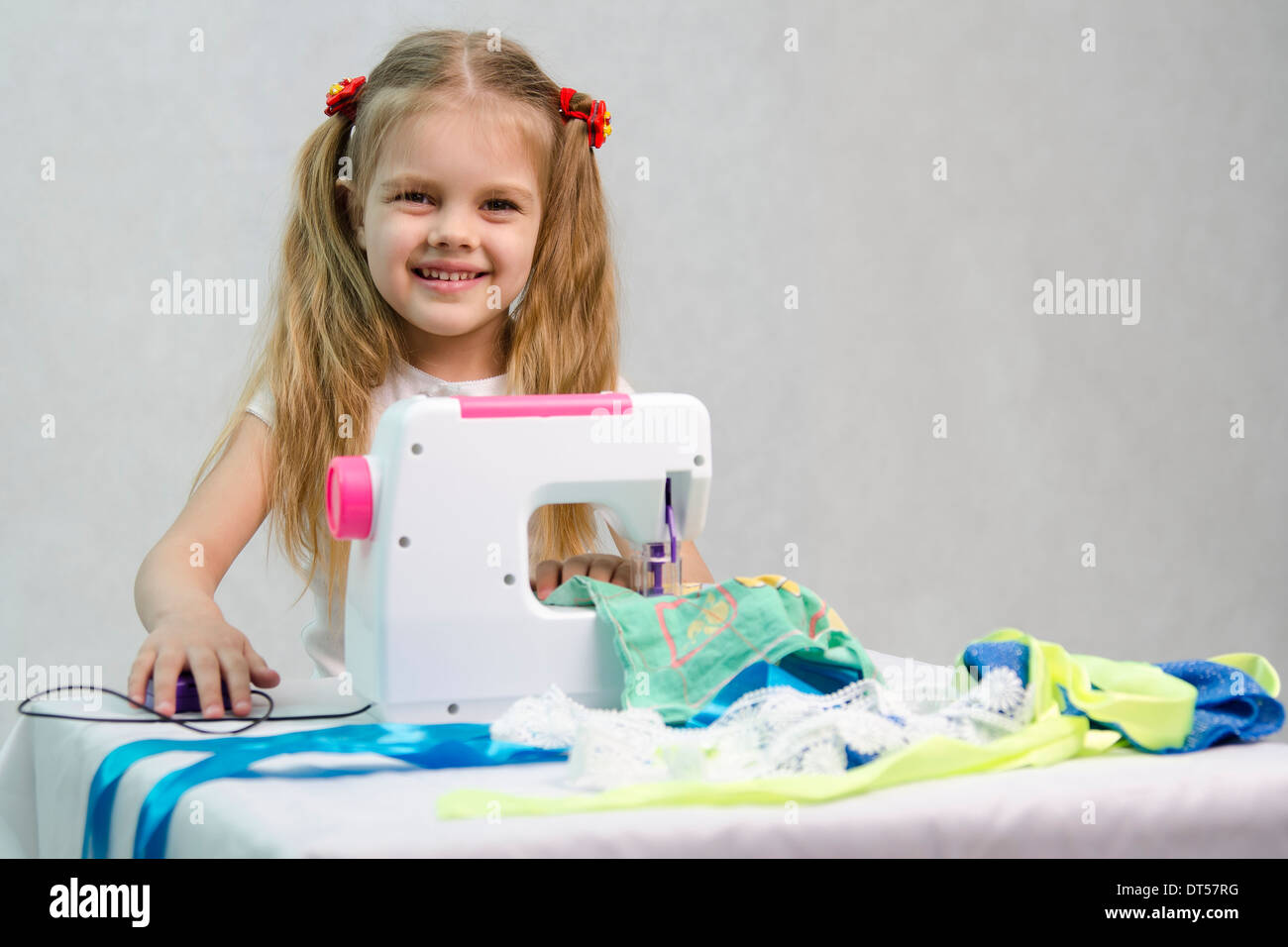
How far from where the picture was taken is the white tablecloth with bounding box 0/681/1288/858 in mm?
799

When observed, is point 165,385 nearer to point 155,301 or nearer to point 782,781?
point 155,301

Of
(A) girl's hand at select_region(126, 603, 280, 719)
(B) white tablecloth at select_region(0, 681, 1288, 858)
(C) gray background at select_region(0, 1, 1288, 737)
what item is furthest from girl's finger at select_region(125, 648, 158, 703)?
(C) gray background at select_region(0, 1, 1288, 737)

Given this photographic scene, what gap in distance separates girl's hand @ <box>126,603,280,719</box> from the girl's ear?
2.14ft

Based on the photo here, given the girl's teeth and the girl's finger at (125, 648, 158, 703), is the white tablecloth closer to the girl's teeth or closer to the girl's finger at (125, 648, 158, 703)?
the girl's finger at (125, 648, 158, 703)

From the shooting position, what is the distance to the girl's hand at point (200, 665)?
46.4 inches

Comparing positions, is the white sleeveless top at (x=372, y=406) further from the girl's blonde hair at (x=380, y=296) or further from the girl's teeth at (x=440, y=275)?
the girl's teeth at (x=440, y=275)

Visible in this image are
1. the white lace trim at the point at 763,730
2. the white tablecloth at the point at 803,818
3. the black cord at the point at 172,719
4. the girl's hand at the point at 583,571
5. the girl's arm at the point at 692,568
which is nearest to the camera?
the white tablecloth at the point at 803,818

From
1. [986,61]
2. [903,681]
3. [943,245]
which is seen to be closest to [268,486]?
[903,681]

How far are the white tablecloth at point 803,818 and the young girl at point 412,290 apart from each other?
559 millimetres

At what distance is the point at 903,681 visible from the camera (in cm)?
118

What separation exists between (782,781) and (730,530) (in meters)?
2.34

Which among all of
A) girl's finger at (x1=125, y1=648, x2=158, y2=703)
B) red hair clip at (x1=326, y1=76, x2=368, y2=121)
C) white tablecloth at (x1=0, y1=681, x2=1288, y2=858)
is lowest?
white tablecloth at (x1=0, y1=681, x2=1288, y2=858)

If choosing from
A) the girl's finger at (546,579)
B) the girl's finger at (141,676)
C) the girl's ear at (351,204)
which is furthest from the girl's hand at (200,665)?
the girl's ear at (351,204)

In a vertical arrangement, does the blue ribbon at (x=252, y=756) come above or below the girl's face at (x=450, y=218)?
below
